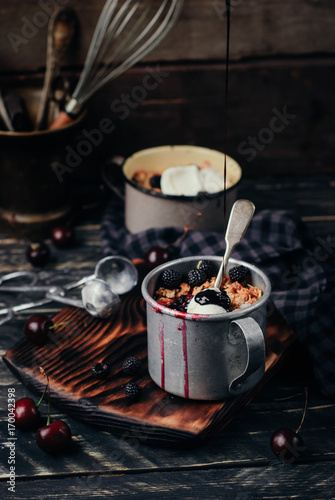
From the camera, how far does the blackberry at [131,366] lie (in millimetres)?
693

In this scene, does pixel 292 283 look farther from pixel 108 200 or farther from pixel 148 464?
pixel 108 200

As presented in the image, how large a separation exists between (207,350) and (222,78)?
0.73 m

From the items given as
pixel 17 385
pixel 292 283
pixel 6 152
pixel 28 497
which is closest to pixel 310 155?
pixel 292 283

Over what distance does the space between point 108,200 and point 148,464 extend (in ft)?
2.19

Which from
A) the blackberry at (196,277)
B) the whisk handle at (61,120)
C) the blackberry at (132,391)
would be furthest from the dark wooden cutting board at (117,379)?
the whisk handle at (61,120)

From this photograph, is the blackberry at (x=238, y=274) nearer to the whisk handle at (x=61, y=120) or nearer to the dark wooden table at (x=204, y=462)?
the dark wooden table at (x=204, y=462)

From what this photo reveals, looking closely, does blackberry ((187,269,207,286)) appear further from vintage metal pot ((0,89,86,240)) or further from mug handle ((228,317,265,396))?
vintage metal pot ((0,89,86,240))

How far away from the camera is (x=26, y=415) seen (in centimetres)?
65

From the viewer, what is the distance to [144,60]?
1.18m

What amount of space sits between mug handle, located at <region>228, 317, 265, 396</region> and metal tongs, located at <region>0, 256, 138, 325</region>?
0.74ft

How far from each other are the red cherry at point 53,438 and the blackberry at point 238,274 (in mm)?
254

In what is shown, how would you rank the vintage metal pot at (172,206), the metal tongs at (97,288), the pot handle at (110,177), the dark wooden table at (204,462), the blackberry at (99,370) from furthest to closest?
1. the pot handle at (110,177)
2. the vintage metal pot at (172,206)
3. the metal tongs at (97,288)
4. the blackberry at (99,370)
5. the dark wooden table at (204,462)

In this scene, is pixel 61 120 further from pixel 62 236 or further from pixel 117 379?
pixel 117 379

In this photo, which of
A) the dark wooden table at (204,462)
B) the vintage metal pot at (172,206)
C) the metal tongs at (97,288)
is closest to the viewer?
the dark wooden table at (204,462)
